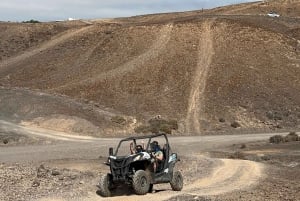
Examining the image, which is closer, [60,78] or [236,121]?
[236,121]

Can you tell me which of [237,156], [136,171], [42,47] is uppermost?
[42,47]

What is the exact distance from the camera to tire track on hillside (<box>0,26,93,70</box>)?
242 feet

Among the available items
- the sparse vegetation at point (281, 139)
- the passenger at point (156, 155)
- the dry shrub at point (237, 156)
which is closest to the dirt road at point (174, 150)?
the passenger at point (156, 155)

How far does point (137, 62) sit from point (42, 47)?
19.3 m

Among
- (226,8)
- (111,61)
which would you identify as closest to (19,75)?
(111,61)

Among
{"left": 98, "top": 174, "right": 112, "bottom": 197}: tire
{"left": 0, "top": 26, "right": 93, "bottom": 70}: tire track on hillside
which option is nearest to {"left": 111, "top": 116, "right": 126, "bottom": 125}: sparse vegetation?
{"left": 0, "top": 26, "right": 93, "bottom": 70}: tire track on hillside

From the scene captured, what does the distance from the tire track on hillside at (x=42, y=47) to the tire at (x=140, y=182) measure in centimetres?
5695

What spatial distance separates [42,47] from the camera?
257ft

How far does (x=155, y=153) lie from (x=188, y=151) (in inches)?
680

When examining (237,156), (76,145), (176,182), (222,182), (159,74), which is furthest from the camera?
(159,74)

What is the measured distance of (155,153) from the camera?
1798cm

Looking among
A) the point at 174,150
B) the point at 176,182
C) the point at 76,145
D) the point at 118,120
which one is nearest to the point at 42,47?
the point at 118,120

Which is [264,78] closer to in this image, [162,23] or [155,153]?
[162,23]

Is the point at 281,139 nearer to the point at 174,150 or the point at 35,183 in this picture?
the point at 174,150
